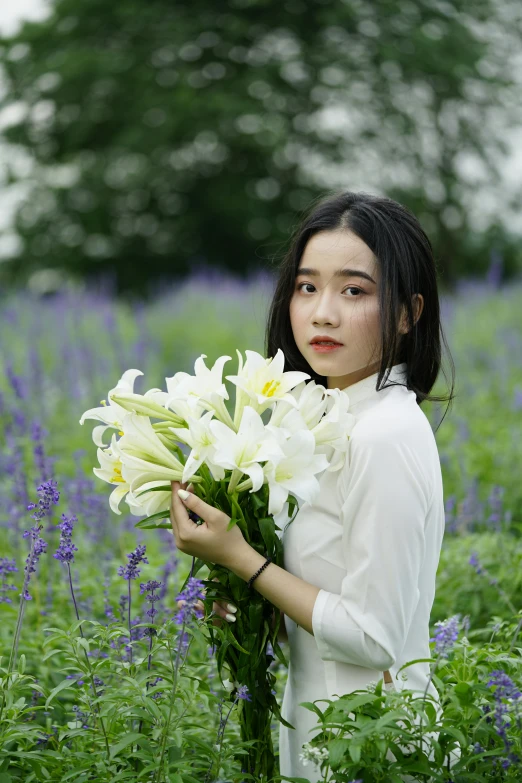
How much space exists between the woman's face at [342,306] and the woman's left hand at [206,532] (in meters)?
0.50

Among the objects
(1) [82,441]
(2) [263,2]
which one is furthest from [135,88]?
(1) [82,441]

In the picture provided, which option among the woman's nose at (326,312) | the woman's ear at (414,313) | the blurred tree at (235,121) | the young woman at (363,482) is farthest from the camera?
the blurred tree at (235,121)

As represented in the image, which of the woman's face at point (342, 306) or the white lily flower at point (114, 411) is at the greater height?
the woman's face at point (342, 306)

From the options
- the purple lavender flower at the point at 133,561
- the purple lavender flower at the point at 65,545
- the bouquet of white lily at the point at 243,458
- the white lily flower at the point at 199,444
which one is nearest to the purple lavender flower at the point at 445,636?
the bouquet of white lily at the point at 243,458

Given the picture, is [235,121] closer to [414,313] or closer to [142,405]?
[414,313]

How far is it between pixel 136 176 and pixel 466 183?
634 centimetres

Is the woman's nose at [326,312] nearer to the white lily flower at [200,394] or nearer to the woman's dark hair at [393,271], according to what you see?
the woman's dark hair at [393,271]

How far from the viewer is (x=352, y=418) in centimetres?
201

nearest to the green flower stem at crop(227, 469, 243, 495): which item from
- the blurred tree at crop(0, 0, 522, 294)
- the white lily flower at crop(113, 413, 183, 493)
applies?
the white lily flower at crop(113, 413, 183, 493)

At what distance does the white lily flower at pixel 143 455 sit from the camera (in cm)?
196

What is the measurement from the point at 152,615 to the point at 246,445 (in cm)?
53

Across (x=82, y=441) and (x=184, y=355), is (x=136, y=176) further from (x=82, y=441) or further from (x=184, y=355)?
(x=82, y=441)

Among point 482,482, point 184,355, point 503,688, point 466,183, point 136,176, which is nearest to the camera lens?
point 503,688

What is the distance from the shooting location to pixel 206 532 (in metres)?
1.96
